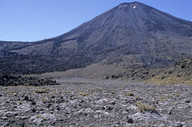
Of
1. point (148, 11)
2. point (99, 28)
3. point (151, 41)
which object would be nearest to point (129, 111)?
point (151, 41)

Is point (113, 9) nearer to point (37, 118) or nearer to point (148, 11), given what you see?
point (148, 11)

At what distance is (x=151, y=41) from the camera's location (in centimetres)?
9981

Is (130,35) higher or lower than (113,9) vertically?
lower

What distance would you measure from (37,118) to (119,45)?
98.4 m

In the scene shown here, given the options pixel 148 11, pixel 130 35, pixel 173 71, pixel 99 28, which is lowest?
pixel 173 71

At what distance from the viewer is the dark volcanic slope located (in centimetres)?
8231

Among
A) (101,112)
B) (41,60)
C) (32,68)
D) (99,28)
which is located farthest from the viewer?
(99,28)

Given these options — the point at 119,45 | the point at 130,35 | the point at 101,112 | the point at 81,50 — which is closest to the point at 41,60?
the point at 81,50

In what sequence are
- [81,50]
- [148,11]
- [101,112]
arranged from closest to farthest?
[101,112]
[81,50]
[148,11]

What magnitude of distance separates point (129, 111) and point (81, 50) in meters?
100

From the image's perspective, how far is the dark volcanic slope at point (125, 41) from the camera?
82.3 m

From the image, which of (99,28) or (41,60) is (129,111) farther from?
(99,28)

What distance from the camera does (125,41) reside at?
4237 inches

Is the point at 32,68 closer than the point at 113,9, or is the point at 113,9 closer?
the point at 32,68
